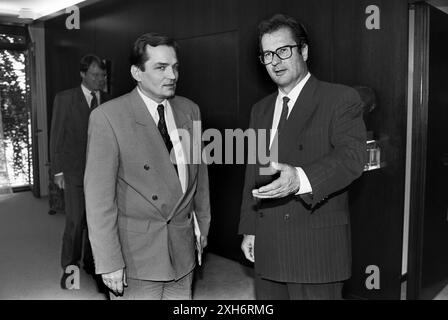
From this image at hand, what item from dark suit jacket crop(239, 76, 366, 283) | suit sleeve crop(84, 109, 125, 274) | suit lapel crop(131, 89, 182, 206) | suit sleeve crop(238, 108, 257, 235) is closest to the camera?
dark suit jacket crop(239, 76, 366, 283)

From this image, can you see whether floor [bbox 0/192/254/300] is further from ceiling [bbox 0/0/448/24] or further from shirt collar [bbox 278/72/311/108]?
ceiling [bbox 0/0/448/24]

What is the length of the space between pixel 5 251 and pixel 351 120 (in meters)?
4.25

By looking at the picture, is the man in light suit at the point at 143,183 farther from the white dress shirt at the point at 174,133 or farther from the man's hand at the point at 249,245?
the man's hand at the point at 249,245

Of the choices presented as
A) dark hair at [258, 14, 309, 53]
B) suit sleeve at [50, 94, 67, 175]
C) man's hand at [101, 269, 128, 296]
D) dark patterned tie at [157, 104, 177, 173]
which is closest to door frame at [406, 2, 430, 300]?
dark hair at [258, 14, 309, 53]

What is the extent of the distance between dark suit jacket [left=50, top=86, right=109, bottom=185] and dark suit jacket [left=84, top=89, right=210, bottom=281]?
199 centimetres

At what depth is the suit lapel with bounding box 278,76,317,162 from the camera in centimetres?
179

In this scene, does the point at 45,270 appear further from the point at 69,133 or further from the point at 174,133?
the point at 174,133

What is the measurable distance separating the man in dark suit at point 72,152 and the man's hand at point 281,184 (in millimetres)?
2629

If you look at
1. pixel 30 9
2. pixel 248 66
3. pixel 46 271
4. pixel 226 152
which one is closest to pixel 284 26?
pixel 248 66

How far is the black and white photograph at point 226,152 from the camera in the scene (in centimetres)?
184

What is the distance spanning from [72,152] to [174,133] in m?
2.05

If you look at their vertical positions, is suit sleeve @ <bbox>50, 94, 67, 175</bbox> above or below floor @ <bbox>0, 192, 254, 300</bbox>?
above

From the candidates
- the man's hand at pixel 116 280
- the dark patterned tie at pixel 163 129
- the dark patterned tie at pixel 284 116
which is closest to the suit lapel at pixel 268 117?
the dark patterned tie at pixel 284 116

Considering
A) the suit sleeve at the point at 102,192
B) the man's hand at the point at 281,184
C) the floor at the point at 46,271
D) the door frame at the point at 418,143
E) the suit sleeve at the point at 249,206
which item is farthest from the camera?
the floor at the point at 46,271
